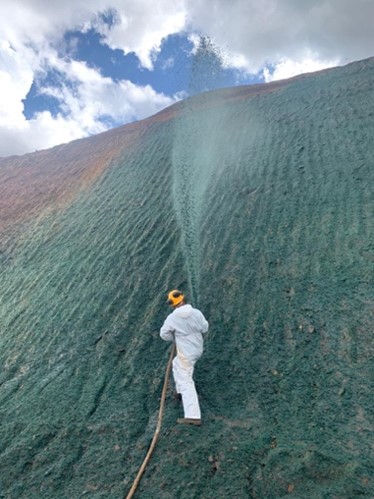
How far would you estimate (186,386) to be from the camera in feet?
15.6

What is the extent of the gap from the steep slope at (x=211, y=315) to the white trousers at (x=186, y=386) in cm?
24

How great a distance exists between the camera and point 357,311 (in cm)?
584

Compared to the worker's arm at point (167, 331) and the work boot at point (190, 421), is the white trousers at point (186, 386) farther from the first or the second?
the worker's arm at point (167, 331)

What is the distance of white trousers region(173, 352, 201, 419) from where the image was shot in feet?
15.3

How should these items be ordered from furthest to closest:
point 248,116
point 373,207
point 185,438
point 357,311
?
point 248,116 → point 373,207 → point 357,311 → point 185,438

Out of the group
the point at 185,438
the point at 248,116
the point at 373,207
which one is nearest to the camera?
the point at 185,438

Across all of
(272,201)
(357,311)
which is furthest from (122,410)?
(272,201)

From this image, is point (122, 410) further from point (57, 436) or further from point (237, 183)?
point (237, 183)

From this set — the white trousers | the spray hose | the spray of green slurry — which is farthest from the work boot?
the spray of green slurry

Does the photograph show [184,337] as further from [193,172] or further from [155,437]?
[193,172]

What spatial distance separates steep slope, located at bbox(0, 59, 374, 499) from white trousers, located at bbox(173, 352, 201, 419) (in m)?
0.24

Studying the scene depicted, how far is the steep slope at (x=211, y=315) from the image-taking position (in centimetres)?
429

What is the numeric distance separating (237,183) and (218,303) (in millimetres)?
4335

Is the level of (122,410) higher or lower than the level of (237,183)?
lower
